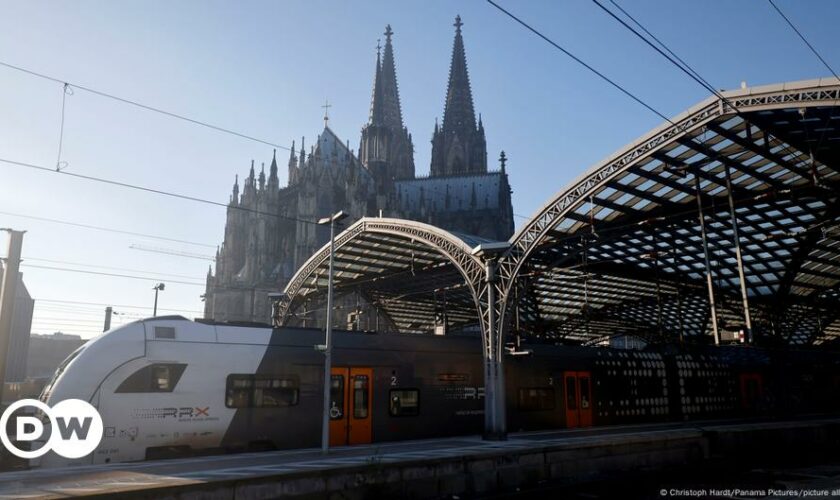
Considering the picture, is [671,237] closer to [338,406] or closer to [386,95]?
[338,406]

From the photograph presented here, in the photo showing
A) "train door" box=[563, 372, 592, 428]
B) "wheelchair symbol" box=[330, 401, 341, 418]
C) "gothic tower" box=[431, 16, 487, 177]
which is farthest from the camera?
"gothic tower" box=[431, 16, 487, 177]

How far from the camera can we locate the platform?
11.2 metres

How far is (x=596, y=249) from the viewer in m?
36.4

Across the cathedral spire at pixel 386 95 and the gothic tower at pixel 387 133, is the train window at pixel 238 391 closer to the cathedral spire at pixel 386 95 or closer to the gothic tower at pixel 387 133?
the gothic tower at pixel 387 133

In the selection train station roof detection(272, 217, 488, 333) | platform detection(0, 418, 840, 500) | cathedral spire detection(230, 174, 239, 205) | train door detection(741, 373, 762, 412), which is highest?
cathedral spire detection(230, 174, 239, 205)

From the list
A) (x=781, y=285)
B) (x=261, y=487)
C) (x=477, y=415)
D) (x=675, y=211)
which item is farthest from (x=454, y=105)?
(x=261, y=487)

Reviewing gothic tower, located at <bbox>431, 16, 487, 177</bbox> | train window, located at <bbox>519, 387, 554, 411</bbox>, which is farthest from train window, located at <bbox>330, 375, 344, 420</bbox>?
gothic tower, located at <bbox>431, 16, 487, 177</bbox>

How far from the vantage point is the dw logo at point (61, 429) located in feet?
45.5

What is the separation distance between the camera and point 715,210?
2742cm

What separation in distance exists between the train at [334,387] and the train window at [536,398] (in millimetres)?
43

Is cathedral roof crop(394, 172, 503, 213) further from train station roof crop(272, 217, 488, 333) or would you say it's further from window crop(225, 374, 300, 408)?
window crop(225, 374, 300, 408)

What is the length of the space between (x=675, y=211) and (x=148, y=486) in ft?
82.9

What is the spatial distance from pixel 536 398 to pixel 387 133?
Answer: 83.4 meters

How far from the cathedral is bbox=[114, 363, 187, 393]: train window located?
4521cm
